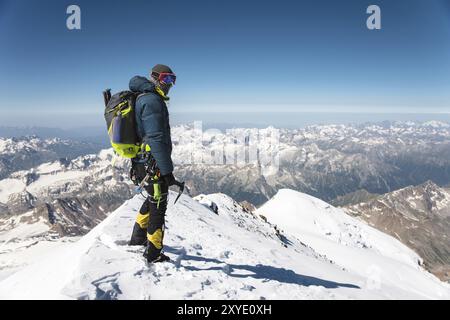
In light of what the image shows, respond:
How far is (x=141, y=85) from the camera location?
9.99 m

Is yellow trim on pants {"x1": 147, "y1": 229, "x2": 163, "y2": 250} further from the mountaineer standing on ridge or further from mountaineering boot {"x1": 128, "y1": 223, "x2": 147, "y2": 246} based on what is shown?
mountaineering boot {"x1": 128, "y1": 223, "x2": 147, "y2": 246}

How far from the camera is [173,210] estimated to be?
74.2 feet

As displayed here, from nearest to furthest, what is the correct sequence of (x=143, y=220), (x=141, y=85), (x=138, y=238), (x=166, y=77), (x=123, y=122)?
(x=123, y=122) < (x=141, y=85) < (x=166, y=77) < (x=143, y=220) < (x=138, y=238)

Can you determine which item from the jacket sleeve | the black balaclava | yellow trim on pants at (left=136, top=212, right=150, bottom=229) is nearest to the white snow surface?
yellow trim on pants at (left=136, top=212, right=150, bottom=229)

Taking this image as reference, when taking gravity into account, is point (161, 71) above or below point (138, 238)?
above

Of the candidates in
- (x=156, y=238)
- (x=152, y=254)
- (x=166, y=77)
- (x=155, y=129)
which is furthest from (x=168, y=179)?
(x=166, y=77)

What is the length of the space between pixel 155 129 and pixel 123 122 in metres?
1.10

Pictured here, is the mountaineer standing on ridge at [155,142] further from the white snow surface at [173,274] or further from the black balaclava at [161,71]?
the white snow surface at [173,274]

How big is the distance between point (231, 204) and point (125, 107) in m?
33.7

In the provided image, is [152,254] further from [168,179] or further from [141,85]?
[141,85]

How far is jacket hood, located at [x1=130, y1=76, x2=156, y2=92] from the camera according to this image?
9.88m

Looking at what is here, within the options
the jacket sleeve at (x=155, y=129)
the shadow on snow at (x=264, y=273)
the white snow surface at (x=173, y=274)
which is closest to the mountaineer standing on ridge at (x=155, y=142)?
the jacket sleeve at (x=155, y=129)

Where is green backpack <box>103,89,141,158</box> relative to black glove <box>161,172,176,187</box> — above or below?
above
